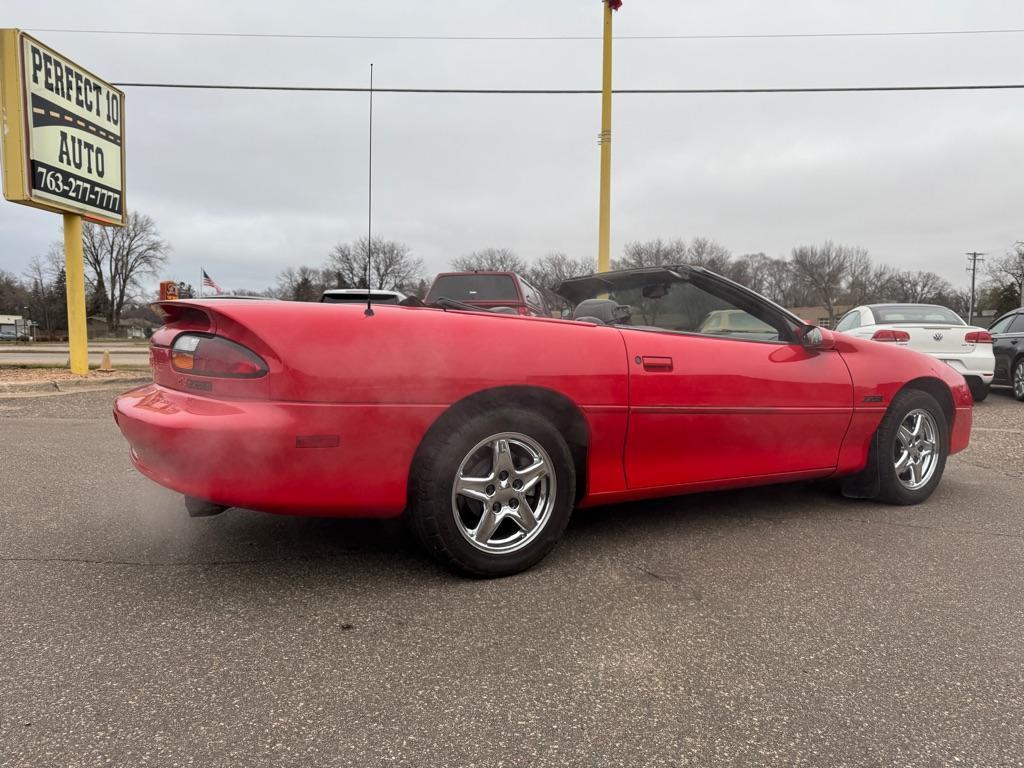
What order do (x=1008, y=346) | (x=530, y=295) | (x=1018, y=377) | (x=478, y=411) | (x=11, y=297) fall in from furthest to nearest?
(x=11, y=297), (x=1008, y=346), (x=1018, y=377), (x=530, y=295), (x=478, y=411)

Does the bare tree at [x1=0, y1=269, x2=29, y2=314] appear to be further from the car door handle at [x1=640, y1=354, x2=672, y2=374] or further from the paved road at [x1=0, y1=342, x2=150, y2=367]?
the car door handle at [x1=640, y1=354, x2=672, y2=374]

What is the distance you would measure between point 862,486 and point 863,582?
53.5 inches

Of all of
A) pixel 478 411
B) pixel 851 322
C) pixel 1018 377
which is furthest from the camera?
pixel 1018 377

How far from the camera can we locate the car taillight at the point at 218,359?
7.09 feet

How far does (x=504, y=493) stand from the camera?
8.16 feet

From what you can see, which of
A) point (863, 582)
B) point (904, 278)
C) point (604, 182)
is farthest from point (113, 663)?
point (904, 278)

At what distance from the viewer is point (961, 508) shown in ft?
12.1

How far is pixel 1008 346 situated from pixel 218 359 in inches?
451

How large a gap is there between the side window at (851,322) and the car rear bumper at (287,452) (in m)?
8.34

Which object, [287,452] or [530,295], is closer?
[287,452]

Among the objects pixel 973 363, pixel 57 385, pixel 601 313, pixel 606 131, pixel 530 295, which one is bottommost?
→ pixel 57 385

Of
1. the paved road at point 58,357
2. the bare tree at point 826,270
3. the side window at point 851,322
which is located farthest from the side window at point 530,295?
the bare tree at point 826,270

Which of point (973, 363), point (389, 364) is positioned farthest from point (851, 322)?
point (389, 364)

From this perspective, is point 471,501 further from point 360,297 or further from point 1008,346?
point 1008,346
